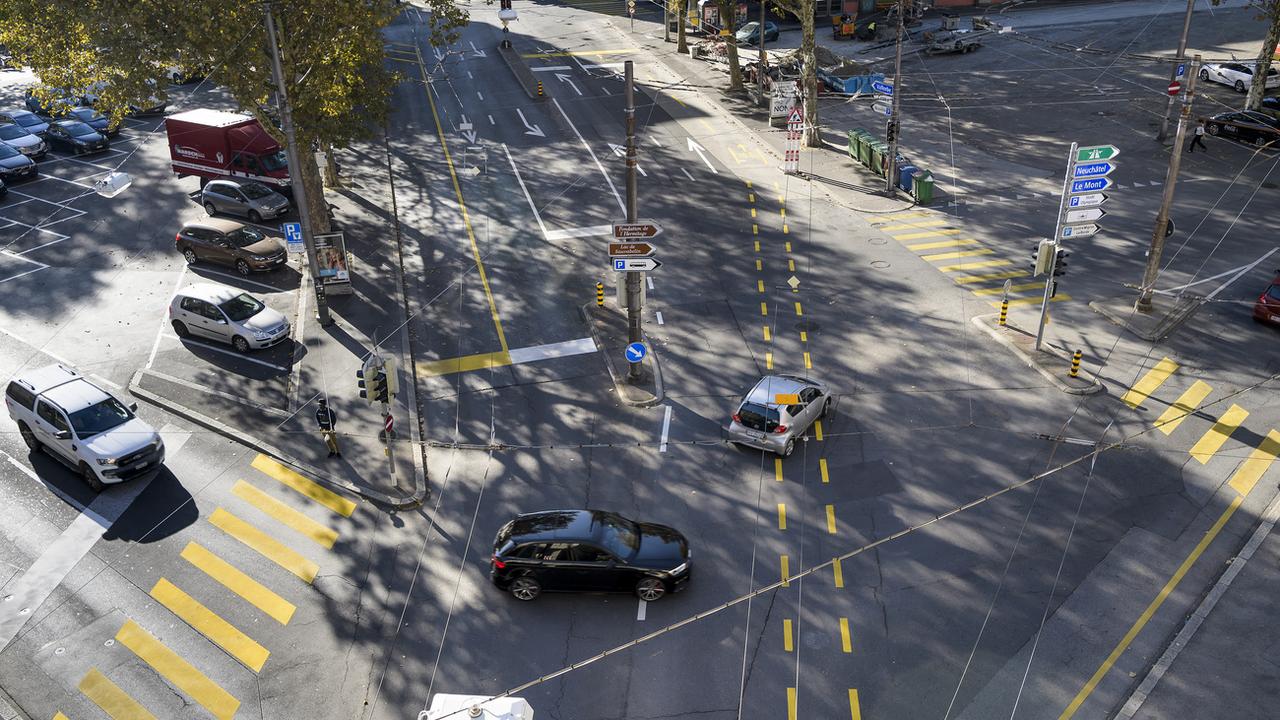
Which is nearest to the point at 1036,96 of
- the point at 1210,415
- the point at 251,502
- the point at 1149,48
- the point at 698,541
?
the point at 1149,48

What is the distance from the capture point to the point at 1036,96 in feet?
169

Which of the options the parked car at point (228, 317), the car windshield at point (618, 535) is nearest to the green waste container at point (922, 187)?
the car windshield at point (618, 535)

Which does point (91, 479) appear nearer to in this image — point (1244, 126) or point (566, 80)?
point (566, 80)

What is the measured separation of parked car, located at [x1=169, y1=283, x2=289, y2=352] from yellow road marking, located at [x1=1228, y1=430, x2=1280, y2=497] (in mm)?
26027

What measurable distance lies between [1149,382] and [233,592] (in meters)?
23.5

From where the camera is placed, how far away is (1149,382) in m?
25.9

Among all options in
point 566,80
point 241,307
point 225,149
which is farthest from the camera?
point 566,80

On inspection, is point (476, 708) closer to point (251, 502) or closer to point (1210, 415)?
point (251, 502)

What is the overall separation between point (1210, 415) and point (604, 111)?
116 feet

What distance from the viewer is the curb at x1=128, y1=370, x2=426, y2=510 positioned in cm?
2223

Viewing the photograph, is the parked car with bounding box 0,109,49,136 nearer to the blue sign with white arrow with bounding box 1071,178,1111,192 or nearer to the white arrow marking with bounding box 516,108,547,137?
the white arrow marking with bounding box 516,108,547,137

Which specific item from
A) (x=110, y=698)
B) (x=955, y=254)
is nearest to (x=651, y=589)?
(x=110, y=698)

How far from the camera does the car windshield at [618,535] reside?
1883 cm

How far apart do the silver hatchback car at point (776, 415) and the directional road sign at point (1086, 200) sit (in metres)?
9.39
